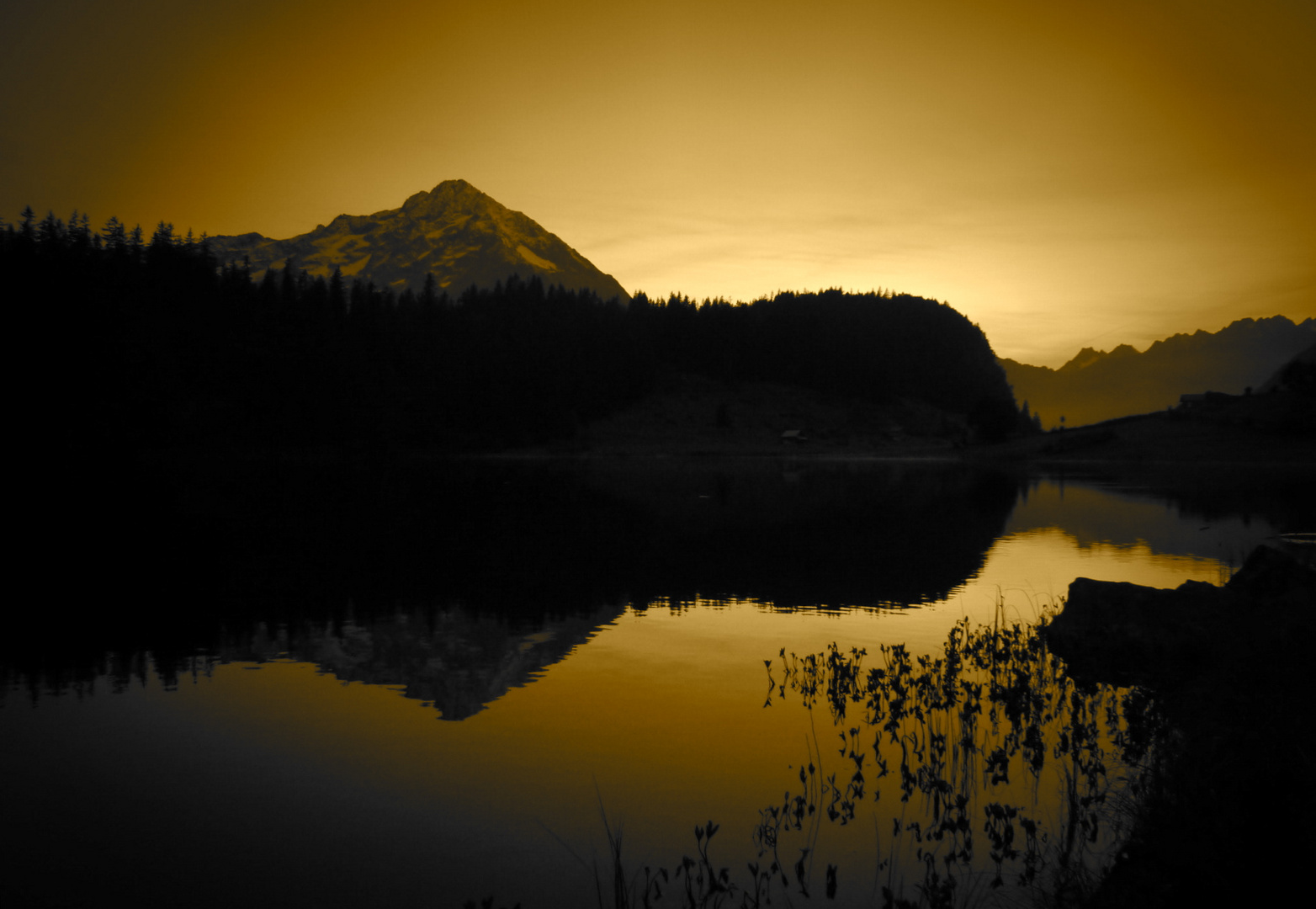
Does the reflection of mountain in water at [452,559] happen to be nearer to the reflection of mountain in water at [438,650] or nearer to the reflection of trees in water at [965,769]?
the reflection of mountain in water at [438,650]

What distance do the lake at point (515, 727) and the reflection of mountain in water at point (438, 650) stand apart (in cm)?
10

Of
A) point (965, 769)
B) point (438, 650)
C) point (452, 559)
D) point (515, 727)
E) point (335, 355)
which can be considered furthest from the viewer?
point (335, 355)

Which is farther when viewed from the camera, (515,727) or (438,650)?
(438,650)

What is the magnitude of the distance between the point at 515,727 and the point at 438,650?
4659 millimetres

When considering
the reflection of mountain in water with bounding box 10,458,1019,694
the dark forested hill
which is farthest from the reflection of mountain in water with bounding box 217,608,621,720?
the dark forested hill

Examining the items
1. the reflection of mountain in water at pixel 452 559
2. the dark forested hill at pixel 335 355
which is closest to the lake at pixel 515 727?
the reflection of mountain in water at pixel 452 559

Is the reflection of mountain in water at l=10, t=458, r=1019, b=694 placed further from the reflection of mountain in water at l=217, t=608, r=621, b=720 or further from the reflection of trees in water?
the reflection of trees in water

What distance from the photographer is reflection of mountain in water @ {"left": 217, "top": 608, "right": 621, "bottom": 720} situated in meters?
13.4

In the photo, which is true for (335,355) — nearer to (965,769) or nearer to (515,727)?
(515,727)

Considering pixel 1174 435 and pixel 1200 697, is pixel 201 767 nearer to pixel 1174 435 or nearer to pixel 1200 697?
pixel 1200 697

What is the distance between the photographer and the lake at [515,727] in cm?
795

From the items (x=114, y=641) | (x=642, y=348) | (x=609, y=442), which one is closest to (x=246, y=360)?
(x=609, y=442)

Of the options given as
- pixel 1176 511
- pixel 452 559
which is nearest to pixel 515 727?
pixel 452 559

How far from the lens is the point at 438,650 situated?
1561cm
